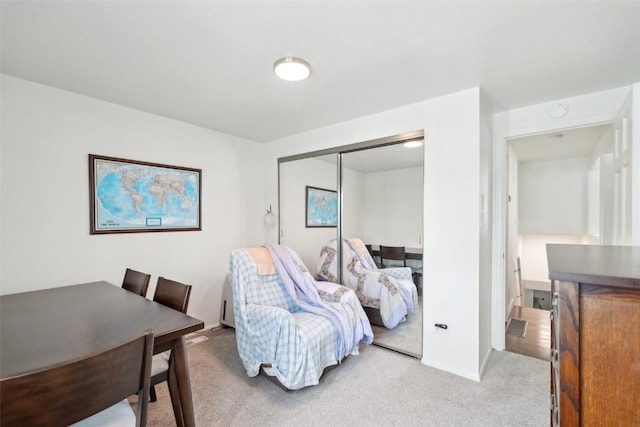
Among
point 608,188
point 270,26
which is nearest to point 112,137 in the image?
point 270,26

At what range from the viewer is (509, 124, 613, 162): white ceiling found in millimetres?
3262

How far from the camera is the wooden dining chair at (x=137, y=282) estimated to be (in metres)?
2.00

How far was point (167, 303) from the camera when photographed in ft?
5.88

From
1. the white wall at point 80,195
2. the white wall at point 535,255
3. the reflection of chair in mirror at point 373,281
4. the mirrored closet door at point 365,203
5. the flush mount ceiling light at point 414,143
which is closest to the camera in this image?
the white wall at point 80,195

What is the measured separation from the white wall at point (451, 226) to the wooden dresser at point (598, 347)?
1671 millimetres

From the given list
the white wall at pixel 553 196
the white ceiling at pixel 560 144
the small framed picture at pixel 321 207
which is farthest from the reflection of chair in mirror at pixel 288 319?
the white wall at pixel 553 196

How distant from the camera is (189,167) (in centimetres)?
314

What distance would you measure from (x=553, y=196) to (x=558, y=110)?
2.96m

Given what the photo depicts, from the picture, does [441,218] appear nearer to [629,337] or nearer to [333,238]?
[333,238]

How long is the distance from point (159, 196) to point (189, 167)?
1.52 ft

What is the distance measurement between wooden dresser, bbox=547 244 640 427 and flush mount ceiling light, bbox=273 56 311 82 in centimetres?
178

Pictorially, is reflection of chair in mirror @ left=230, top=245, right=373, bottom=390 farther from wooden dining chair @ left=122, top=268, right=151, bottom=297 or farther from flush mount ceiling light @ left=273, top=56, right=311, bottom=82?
flush mount ceiling light @ left=273, top=56, right=311, bottom=82

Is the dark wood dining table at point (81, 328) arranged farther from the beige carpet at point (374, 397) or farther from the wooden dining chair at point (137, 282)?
the beige carpet at point (374, 397)

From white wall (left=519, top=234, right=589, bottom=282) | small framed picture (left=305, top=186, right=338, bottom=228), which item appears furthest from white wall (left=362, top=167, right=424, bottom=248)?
white wall (left=519, top=234, right=589, bottom=282)
